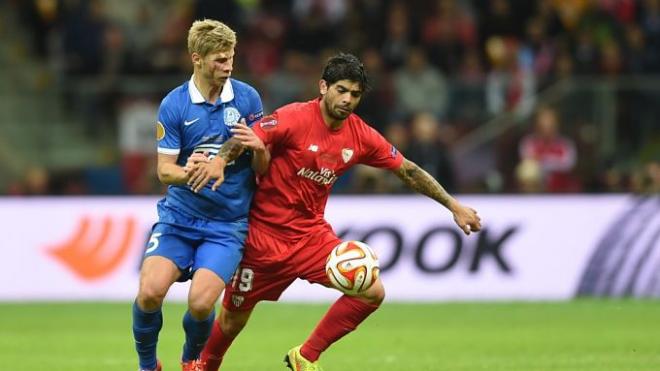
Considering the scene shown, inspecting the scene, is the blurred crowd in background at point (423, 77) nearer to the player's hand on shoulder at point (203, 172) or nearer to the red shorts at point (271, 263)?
the red shorts at point (271, 263)

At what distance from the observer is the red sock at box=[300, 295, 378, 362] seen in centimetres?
905

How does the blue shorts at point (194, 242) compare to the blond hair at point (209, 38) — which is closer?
the blond hair at point (209, 38)

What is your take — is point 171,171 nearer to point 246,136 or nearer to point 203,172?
point 203,172

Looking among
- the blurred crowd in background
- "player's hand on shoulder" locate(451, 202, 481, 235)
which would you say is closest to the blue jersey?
"player's hand on shoulder" locate(451, 202, 481, 235)

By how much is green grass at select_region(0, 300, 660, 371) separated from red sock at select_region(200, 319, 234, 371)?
2.85 feet

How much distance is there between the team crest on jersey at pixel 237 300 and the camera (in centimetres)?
913

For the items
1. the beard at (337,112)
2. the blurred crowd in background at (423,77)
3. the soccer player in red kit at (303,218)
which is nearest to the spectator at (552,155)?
the blurred crowd in background at (423,77)

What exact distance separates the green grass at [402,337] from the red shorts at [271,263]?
3.75ft

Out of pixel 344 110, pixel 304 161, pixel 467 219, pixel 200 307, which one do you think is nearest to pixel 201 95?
pixel 304 161

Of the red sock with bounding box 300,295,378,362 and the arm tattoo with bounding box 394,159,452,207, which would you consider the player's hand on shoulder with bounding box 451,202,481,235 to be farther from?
the red sock with bounding box 300,295,378,362

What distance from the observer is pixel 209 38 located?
850 cm

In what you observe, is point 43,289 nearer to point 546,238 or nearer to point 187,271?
point 546,238

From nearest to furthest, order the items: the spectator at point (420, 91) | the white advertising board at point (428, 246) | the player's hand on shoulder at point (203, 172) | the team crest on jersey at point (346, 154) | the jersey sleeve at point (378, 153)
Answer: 1. the player's hand on shoulder at point (203, 172)
2. the team crest on jersey at point (346, 154)
3. the jersey sleeve at point (378, 153)
4. the white advertising board at point (428, 246)
5. the spectator at point (420, 91)

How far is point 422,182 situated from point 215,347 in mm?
1795
